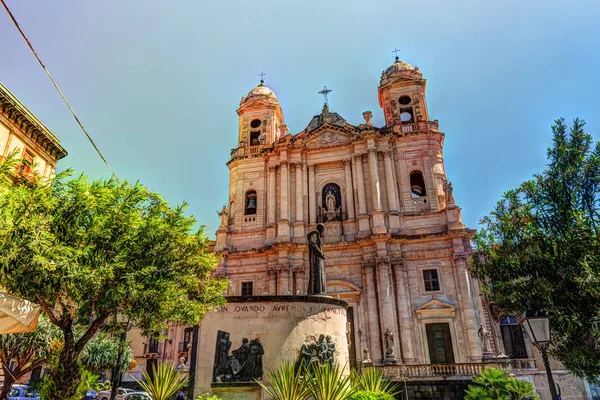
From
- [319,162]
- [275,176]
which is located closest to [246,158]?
[275,176]

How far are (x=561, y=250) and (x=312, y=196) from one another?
18.1m

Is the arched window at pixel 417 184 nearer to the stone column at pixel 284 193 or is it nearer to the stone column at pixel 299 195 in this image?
the stone column at pixel 299 195

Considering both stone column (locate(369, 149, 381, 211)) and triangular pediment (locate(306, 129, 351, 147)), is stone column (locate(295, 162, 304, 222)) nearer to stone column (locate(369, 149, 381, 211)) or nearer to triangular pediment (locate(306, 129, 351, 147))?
triangular pediment (locate(306, 129, 351, 147))

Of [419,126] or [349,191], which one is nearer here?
[349,191]

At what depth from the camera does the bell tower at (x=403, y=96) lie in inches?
1142

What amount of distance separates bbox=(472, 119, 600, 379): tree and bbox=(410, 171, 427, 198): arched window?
1431 centimetres

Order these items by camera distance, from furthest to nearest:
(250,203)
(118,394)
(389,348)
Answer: (250,203)
(118,394)
(389,348)

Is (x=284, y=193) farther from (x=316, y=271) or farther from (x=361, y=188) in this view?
(x=316, y=271)

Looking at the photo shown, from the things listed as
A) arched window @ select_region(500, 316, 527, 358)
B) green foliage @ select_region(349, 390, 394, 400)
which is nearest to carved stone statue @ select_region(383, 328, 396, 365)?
arched window @ select_region(500, 316, 527, 358)

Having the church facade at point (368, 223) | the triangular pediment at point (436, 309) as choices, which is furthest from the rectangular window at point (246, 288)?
the triangular pediment at point (436, 309)

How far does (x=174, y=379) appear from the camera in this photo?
9.14m

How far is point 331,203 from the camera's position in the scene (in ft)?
89.1

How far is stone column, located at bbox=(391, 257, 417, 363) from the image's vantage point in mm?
21295

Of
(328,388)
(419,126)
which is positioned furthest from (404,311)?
(328,388)
